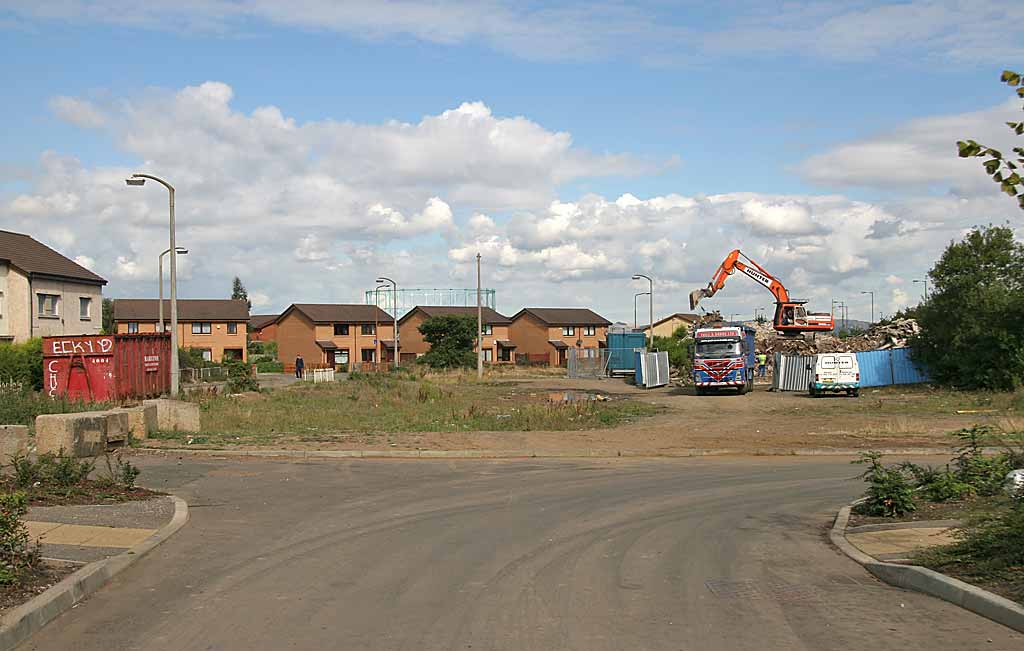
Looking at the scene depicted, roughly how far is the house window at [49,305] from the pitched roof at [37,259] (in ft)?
4.07

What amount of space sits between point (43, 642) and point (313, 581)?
2536 mm

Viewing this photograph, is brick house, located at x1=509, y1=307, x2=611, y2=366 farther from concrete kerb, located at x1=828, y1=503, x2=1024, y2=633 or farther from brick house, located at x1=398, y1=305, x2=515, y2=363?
concrete kerb, located at x1=828, y1=503, x2=1024, y2=633

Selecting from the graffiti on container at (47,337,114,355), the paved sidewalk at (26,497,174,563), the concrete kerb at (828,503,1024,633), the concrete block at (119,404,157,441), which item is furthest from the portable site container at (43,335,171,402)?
the concrete kerb at (828,503,1024,633)

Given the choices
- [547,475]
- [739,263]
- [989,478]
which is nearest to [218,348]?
[739,263]

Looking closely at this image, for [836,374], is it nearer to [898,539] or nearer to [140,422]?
[140,422]

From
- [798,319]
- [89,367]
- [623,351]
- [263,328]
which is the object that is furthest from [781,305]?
[263,328]

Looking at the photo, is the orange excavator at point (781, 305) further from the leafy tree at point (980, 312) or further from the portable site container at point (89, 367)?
the portable site container at point (89, 367)

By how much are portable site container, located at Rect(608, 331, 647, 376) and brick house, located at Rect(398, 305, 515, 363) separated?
34.7 m

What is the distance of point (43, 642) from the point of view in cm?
706

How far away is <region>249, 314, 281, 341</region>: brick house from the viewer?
122 metres

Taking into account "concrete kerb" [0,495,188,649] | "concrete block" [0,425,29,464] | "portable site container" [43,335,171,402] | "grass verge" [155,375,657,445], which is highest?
"portable site container" [43,335,171,402]

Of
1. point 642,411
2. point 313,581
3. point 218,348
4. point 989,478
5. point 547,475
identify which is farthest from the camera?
point 218,348

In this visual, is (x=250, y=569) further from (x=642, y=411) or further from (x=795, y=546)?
(x=642, y=411)

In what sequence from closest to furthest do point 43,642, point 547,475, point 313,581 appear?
point 43,642 → point 313,581 → point 547,475
